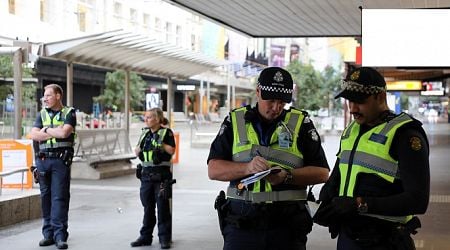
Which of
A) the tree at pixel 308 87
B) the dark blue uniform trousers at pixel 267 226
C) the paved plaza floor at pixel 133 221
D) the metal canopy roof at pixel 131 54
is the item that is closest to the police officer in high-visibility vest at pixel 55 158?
the paved plaza floor at pixel 133 221

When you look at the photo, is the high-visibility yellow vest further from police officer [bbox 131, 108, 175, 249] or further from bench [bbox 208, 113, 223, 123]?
Answer: bench [bbox 208, 113, 223, 123]

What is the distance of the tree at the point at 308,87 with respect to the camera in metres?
48.8

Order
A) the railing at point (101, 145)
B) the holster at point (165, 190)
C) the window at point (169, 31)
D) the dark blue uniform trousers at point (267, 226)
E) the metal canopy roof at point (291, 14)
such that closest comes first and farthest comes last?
the dark blue uniform trousers at point (267, 226)
the holster at point (165, 190)
the metal canopy roof at point (291, 14)
the railing at point (101, 145)
the window at point (169, 31)

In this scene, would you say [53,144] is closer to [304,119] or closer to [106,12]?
[304,119]

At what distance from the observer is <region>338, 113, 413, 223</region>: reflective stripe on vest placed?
123 inches

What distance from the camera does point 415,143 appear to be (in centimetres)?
305

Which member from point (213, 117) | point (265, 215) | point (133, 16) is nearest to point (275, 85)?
point (265, 215)

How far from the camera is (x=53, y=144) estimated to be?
764 centimetres

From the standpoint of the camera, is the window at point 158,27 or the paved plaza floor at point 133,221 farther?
the window at point 158,27

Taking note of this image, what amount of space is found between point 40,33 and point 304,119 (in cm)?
3936

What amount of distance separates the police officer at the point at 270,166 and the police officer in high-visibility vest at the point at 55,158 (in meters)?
4.15

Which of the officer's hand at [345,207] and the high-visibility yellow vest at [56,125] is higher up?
the high-visibility yellow vest at [56,125]

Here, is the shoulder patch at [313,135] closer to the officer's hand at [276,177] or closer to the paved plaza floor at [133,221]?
the officer's hand at [276,177]

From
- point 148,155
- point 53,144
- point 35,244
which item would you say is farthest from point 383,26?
point 35,244
